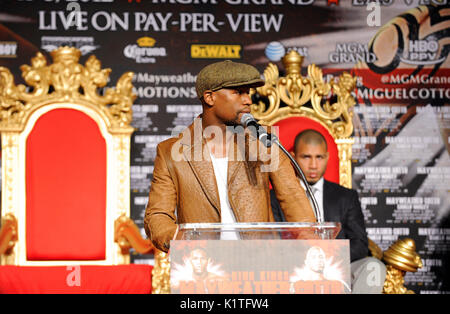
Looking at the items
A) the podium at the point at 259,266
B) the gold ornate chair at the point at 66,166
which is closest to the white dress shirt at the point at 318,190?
the gold ornate chair at the point at 66,166

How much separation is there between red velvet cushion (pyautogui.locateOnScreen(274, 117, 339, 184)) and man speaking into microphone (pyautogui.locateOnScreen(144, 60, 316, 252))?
229cm

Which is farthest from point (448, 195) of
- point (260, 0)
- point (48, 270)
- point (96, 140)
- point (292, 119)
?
point (48, 270)

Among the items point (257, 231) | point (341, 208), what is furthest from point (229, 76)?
point (341, 208)

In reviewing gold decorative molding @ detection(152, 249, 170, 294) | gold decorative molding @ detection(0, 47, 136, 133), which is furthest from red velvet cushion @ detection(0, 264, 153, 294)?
gold decorative molding @ detection(0, 47, 136, 133)

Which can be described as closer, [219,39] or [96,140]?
[96,140]

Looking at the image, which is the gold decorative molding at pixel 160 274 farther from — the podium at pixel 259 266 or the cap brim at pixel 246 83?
the podium at pixel 259 266

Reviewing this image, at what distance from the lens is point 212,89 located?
8.54ft

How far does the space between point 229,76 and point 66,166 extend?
8.60ft

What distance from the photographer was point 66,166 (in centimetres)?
488

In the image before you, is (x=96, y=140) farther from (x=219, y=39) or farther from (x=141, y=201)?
(x=219, y=39)

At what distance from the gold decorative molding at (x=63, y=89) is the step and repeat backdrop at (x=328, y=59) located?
404mm

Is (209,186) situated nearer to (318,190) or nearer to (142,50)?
(318,190)

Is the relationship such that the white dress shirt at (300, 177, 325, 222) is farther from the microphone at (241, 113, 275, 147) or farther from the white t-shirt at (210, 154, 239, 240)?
the microphone at (241, 113, 275, 147)

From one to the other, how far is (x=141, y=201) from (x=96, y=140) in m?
0.68
